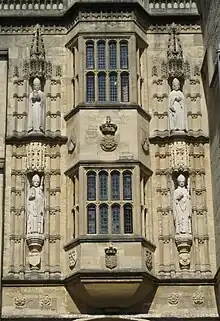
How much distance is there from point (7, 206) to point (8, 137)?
1.81 metres

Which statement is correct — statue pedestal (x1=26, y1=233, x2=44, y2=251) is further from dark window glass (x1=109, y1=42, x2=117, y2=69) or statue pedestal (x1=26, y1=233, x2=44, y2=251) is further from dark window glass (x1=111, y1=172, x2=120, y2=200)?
dark window glass (x1=109, y1=42, x2=117, y2=69)

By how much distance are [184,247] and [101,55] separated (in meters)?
5.49

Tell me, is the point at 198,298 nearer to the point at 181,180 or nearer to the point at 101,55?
the point at 181,180

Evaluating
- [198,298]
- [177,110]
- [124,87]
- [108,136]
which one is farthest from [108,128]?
[198,298]

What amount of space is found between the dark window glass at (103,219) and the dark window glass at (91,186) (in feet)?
1.07

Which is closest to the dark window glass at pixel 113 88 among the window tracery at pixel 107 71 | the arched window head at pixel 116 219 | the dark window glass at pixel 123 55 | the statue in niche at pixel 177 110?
the window tracery at pixel 107 71

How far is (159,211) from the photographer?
20.4 metres

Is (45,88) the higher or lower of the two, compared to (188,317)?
higher

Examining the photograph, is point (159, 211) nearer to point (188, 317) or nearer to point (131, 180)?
point (131, 180)

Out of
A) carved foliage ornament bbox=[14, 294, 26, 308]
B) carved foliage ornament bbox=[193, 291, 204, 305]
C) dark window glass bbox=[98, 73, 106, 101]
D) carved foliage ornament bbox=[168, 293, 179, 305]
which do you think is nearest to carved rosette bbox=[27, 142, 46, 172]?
dark window glass bbox=[98, 73, 106, 101]

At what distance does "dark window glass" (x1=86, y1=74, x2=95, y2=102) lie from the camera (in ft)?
69.1

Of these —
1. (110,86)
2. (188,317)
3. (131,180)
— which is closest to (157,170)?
(131,180)

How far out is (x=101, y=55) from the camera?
2142 cm

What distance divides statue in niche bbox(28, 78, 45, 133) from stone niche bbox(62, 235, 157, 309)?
10.8ft
